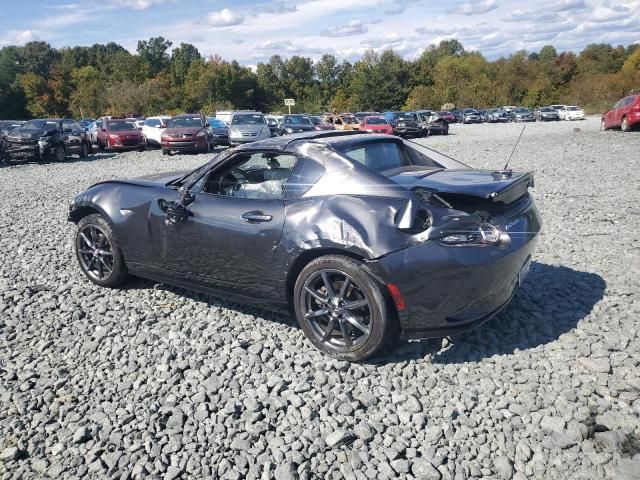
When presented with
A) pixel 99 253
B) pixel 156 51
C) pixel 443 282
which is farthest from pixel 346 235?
pixel 156 51

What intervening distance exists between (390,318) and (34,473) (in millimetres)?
2163

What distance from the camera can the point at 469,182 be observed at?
3.62m

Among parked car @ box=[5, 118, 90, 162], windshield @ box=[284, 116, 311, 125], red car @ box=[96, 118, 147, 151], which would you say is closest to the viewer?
parked car @ box=[5, 118, 90, 162]

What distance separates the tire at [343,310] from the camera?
3.36 metres

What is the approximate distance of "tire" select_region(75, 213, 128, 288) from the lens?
4.91 m

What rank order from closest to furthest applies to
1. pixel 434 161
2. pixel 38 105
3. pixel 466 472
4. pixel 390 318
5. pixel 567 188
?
pixel 466 472, pixel 390 318, pixel 434 161, pixel 567 188, pixel 38 105

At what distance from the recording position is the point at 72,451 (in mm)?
2793

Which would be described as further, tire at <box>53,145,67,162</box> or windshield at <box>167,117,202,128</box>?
windshield at <box>167,117,202,128</box>

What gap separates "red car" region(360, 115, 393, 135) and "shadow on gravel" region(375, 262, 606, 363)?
953 inches

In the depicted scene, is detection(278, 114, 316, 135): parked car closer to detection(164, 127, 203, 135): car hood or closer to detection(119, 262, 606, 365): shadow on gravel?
detection(164, 127, 203, 135): car hood

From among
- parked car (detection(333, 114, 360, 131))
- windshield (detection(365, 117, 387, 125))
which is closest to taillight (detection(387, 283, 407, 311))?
windshield (detection(365, 117, 387, 125))

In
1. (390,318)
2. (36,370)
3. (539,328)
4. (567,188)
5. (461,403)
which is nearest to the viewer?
(461,403)

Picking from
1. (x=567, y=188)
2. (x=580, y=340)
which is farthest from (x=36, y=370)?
(x=567, y=188)

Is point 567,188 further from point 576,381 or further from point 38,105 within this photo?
point 38,105
